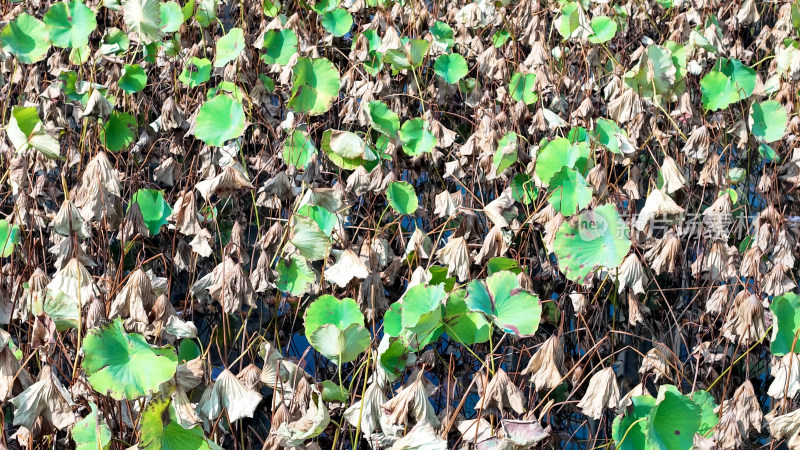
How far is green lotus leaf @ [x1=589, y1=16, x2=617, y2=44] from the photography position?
1.71m

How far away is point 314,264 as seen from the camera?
139 centimetres

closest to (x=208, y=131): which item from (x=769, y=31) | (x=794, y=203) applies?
(x=794, y=203)

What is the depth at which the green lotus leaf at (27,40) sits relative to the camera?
1.60 m

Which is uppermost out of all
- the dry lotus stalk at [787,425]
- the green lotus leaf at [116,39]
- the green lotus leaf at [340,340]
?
the dry lotus stalk at [787,425]

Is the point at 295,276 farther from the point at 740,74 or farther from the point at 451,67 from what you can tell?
the point at 740,74

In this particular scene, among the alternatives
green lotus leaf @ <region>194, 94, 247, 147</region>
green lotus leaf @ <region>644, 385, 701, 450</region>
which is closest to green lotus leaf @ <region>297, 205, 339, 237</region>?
green lotus leaf @ <region>194, 94, 247, 147</region>

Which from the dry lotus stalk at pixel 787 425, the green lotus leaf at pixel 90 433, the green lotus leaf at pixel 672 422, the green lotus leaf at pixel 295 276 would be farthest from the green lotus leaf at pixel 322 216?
the dry lotus stalk at pixel 787 425

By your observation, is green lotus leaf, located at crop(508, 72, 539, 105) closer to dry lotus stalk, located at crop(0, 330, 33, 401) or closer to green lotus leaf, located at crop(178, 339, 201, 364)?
green lotus leaf, located at crop(178, 339, 201, 364)

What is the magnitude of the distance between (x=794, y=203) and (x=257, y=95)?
103cm

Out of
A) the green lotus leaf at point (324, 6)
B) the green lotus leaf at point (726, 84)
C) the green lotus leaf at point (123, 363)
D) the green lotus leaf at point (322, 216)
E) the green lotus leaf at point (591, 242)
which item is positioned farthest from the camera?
the green lotus leaf at point (324, 6)

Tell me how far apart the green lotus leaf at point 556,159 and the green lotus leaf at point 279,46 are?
60 cm

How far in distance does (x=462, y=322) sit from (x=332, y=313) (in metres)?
0.17

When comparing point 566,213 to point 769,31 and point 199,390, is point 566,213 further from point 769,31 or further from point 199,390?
point 769,31

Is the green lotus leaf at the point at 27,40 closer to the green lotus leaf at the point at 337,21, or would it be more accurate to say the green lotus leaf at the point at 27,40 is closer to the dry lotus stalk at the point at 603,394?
the green lotus leaf at the point at 337,21
